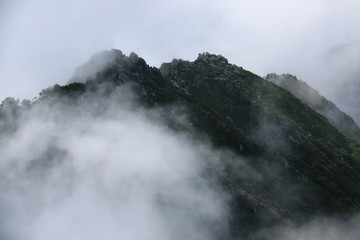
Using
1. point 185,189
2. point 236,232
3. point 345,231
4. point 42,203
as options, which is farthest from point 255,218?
point 42,203

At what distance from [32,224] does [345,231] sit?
119 meters

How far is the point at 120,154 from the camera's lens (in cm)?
19738

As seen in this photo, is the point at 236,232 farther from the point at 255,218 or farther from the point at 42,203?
the point at 42,203

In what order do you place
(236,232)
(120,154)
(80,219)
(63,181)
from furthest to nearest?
1. (120,154)
2. (63,181)
3. (80,219)
4. (236,232)

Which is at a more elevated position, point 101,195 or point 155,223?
point 101,195

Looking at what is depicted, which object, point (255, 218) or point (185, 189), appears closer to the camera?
point (255, 218)

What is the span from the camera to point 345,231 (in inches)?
6939

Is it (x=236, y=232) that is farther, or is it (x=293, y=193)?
(x=293, y=193)

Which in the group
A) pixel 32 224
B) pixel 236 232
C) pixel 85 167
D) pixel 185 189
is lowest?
pixel 236 232

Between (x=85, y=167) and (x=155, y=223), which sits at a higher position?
(x=85, y=167)

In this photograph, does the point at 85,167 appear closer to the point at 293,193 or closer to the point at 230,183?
the point at 230,183

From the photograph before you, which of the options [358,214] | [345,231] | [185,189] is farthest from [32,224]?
[358,214]

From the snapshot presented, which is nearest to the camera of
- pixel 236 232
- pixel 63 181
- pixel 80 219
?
pixel 236 232

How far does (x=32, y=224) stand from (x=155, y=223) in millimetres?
45063
